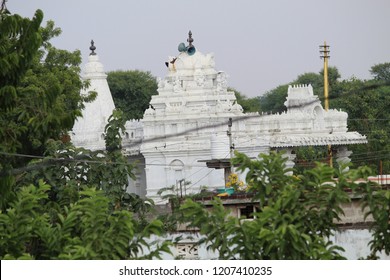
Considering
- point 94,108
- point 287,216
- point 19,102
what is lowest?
point 287,216

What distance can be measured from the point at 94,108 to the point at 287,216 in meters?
37.4

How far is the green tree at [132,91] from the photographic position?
8762cm

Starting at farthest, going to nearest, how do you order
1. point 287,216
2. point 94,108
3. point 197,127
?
point 94,108
point 197,127
point 287,216

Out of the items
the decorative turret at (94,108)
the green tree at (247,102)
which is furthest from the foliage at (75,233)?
the green tree at (247,102)

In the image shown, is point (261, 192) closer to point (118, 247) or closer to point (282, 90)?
point (118, 247)

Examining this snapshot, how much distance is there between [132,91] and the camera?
89.2 meters

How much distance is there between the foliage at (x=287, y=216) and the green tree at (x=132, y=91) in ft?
197

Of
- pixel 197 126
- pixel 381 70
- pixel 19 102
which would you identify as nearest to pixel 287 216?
pixel 19 102

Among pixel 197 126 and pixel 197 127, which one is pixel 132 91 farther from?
pixel 197 127

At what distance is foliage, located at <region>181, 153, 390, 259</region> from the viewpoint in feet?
82.9

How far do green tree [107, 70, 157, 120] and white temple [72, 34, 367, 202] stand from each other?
2508 cm

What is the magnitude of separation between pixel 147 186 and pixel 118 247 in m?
33.6

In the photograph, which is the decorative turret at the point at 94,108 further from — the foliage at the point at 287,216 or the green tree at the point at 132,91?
the foliage at the point at 287,216

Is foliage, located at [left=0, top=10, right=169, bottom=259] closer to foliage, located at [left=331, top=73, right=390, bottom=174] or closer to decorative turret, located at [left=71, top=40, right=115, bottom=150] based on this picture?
decorative turret, located at [left=71, top=40, right=115, bottom=150]
